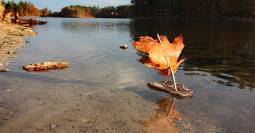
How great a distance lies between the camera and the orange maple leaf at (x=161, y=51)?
22.4 meters

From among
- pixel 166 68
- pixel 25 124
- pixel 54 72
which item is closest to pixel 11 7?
pixel 54 72

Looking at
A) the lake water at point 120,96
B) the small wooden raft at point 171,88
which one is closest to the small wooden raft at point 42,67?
the lake water at point 120,96

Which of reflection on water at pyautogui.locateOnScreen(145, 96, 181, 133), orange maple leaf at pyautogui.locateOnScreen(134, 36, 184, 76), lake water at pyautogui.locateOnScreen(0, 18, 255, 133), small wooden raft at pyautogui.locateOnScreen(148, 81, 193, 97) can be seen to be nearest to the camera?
reflection on water at pyautogui.locateOnScreen(145, 96, 181, 133)

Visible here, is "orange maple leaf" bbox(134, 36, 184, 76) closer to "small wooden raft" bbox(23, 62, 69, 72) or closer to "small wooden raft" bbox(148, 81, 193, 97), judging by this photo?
"small wooden raft" bbox(148, 81, 193, 97)

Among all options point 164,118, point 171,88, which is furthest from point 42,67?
point 164,118

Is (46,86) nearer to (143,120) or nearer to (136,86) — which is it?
(136,86)

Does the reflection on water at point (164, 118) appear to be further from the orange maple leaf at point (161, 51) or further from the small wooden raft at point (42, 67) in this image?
the small wooden raft at point (42, 67)

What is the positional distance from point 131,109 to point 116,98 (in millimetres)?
2062

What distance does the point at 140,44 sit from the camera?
22.8 meters

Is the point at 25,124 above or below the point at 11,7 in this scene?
below

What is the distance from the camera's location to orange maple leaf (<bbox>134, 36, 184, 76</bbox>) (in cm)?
2242

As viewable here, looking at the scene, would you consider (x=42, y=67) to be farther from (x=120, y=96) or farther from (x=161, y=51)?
(x=161, y=51)

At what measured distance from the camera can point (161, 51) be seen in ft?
73.6

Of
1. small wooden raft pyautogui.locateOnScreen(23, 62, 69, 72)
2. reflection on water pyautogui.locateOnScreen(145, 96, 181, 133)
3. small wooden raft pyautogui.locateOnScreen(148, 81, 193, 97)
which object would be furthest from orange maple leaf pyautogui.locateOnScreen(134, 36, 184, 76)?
small wooden raft pyautogui.locateOnScreen(23, 62, 69, 72)
